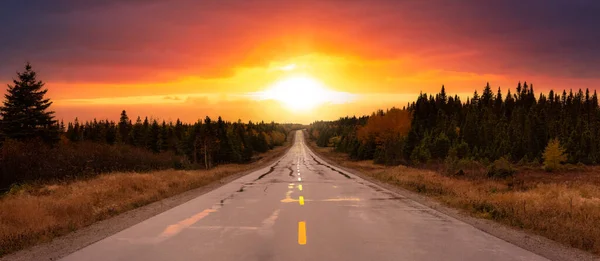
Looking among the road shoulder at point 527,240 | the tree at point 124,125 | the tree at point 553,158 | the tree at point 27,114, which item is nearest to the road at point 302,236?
the road shoulder at point 527,240

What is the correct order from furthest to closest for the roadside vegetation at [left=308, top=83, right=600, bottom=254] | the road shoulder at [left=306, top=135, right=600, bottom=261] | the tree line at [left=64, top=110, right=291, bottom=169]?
1. the tree line at [left=64, top=110, right=291, bottom=169]
2. the roadside vegetation at [left=308, top=83, right=600, bottom=254]
3. the road shoulder at [left=306, top=135, right=600, bottom=261]

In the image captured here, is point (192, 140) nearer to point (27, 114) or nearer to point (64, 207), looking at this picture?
point (27, 114)

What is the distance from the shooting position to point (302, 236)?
8.38m

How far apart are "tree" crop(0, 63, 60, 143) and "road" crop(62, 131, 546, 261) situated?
4405cm

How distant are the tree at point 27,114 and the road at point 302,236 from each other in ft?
145

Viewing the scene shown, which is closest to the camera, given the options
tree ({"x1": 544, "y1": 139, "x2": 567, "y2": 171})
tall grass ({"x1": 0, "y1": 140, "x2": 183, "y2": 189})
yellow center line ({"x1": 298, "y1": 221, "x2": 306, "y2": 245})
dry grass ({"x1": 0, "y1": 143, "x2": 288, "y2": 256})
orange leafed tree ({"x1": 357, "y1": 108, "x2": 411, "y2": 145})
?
yellow center line ({"x1": 298, "y1": 221, "x2": 306, "y2": 245})

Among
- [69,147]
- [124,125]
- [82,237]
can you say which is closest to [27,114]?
[69,147]

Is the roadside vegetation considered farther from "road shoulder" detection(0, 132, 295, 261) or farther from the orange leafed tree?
"road shoulder" detection(0, 132, 295, 261)

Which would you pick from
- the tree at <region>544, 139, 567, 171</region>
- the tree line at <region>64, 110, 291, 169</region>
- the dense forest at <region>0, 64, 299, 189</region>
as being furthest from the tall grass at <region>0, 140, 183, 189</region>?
the tree at <region>544, 139, 567, 171</region>

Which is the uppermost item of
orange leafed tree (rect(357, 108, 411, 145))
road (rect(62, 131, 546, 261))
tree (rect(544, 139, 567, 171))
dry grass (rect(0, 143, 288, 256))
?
orange leafed tree (rect(357, 108, 411, 145))

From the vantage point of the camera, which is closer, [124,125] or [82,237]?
[82,237]

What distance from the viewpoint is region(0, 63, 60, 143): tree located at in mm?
45844

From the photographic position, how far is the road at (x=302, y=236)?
22.7 ft

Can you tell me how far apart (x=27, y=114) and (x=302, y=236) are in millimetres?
51467
